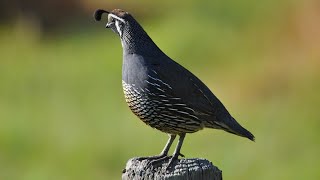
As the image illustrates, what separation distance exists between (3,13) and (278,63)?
6.72m

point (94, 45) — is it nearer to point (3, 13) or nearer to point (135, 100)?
point (3, 13)

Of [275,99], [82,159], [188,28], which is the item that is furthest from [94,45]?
[82,159]

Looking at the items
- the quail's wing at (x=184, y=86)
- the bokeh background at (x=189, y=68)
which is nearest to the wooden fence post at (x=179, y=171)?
the quail's wing at (x=184, y=86)

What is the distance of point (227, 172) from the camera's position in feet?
31.4

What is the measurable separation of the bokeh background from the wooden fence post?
4.62 meters

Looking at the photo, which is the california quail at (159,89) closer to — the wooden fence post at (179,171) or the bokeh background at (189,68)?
the wooden fence post at (179,171)

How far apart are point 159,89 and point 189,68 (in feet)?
24.4

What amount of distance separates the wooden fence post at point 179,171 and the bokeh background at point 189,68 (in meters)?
4.62

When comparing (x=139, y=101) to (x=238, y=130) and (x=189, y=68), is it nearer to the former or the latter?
(x=238, y=130)

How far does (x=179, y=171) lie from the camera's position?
189 inches

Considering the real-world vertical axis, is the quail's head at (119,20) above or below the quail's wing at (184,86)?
above

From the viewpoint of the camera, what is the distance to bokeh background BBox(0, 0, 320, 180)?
10.2 m

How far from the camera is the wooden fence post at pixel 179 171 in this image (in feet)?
15.7

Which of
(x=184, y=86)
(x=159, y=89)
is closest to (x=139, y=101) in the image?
(x=159, y=89)
